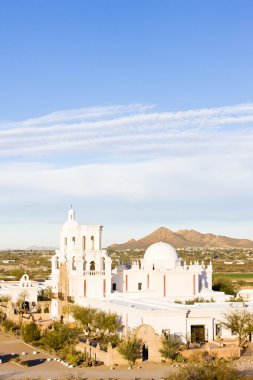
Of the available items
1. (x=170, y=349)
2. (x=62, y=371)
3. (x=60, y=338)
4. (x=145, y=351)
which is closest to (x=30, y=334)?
(x=60, y=338)

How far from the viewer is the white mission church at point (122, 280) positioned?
44031 millimetres

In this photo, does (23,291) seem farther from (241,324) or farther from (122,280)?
(241,324)

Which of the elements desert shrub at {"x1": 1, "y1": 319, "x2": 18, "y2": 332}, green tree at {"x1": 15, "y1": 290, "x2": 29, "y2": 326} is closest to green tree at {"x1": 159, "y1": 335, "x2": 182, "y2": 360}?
desert shrub at {"x1": 1, "y1": 319, "x2": 18, "y2": 332}

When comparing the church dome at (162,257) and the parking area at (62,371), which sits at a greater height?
the church dome at (162,257)

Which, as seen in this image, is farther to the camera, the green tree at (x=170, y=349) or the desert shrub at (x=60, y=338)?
the desert shrub at (x=60, y=338)

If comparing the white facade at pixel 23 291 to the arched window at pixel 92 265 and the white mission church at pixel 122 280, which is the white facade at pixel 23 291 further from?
the arched window at pixel 92 265

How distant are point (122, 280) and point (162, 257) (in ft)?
12.8

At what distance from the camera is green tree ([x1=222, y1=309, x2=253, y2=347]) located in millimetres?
38188

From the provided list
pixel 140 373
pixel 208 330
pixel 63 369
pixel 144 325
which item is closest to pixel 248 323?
pixel 208 330

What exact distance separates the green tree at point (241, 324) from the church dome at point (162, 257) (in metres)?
14.2

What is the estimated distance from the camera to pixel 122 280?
52562 millimetres

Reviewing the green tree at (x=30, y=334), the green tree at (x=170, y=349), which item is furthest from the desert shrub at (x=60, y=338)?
the green tree at (x=170, y=349)

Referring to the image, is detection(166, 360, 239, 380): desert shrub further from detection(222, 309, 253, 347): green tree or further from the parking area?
detection(222, 309, 253, 347): green tree

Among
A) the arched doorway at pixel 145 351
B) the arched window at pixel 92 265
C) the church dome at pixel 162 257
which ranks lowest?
the arched doorway at pixel 145 351
